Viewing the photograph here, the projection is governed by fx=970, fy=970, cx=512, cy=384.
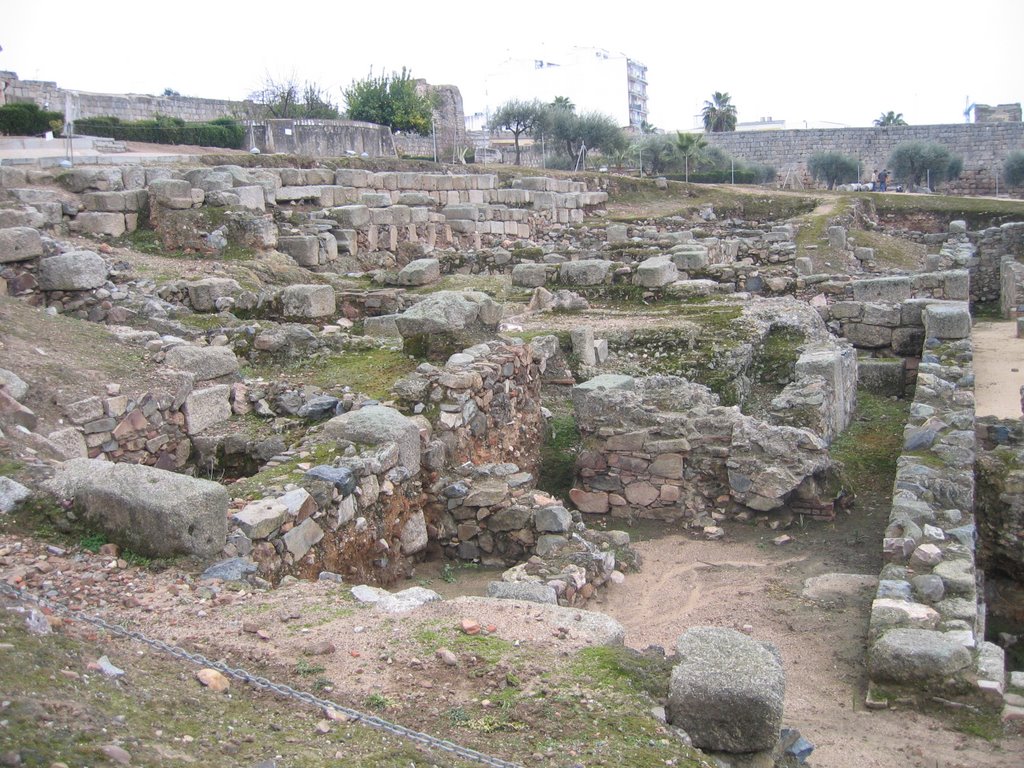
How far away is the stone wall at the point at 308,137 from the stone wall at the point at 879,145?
2461 centimetres

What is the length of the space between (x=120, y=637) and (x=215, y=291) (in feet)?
28.6

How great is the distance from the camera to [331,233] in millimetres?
19344

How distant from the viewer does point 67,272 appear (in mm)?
11055

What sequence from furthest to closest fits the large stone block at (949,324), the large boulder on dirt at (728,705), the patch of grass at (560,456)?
the large stone block at (949,324) < the patch of grass at (560,456) < the large boulder on dirt at (728,705)

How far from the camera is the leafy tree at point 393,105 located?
136 ft

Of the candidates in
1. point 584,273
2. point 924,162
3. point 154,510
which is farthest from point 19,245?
point 924,162

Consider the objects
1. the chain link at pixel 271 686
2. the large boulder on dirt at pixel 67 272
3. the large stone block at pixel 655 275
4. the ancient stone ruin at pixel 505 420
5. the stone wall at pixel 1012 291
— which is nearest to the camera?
the chain link at pixel 271 686

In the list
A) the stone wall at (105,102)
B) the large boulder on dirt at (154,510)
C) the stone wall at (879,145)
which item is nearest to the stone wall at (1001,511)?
the large boulder on dirt at (154,510)

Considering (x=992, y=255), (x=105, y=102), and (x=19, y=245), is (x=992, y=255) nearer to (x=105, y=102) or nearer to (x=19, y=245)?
(x=19, y=245)

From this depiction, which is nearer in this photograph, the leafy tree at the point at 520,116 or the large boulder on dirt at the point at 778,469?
the large boulder on dirt at the point at 778,469

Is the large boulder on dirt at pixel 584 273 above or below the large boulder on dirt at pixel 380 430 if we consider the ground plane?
above

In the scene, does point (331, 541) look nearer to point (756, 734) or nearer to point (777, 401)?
point (756, 734)

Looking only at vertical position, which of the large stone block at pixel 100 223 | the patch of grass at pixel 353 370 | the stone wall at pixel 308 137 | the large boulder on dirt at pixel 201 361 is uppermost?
the stone wall at pixel 308 137

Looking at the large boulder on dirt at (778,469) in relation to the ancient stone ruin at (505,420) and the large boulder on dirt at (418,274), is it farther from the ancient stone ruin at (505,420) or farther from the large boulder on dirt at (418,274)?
the large boulder on dirt at (418,274)
